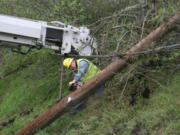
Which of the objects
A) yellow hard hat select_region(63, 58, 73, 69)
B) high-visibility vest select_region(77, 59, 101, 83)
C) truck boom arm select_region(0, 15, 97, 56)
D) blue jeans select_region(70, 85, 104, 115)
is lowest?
blue jeans select_region(70, 85, 104, 115)

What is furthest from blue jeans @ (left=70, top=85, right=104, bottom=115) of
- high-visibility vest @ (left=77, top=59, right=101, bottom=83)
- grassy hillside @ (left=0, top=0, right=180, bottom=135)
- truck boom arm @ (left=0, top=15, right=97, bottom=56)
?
truck boom arm @ (left=0, top=15, right=97, bottom=56)

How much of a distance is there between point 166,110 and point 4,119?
452 cm

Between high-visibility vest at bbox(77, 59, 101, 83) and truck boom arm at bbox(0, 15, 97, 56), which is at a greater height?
truck boom arm at bbox(0, 15, 97, 56)

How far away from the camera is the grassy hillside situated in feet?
14.5

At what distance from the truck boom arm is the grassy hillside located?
57cm

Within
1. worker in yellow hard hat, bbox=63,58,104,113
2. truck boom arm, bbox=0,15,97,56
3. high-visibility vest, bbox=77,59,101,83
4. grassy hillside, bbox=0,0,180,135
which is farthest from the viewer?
high-visibility vest, bbox=77,59,101,83

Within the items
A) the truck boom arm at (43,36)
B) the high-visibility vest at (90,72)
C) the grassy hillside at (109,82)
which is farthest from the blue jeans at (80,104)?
the truck boom arm at (43,36)

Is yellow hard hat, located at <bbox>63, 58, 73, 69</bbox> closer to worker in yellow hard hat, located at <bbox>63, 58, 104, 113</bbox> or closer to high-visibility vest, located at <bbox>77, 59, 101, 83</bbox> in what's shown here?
worker in yellow hard hat, located at <bbox>63, 58, 104, 113</bbox>

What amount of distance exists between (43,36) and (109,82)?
184cm

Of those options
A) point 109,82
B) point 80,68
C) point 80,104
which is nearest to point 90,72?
point 80,68

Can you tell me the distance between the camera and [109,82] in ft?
17.4

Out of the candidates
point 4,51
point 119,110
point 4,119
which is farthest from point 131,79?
point 4,51

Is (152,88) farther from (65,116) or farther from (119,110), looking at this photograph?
(65,116)

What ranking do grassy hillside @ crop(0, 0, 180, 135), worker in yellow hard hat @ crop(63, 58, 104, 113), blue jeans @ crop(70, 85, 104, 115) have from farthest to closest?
blue jeans @ crop(70, 85, 104, 115) < worker in yellow hard hat @ crop(63, 58, 104, 113) < grassy hillside @ crop(0, 0, 180, 135)
